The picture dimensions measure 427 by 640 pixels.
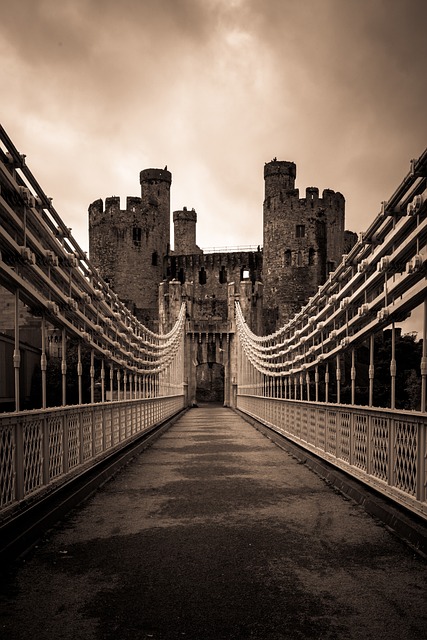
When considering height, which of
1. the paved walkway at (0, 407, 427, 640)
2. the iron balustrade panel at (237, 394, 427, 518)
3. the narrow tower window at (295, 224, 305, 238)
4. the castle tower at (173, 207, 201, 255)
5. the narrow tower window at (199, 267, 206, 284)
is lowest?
the paved walkway at (0, 407, 427, 640)

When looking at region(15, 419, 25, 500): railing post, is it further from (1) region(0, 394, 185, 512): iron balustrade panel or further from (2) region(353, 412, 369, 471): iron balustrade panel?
(2) region(353, 412, 369, 471): iron balustrade panel

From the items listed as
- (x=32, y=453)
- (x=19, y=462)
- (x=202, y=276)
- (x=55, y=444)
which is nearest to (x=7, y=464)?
(x=19, y=462)

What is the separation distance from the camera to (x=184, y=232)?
6800 cm

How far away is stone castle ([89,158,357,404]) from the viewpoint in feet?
168

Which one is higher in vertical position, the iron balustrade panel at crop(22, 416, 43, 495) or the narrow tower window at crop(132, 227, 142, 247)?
the narrow tower window at crop(132, 227, 142, 247)

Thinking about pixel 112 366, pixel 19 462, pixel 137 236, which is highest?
pixel 137 236

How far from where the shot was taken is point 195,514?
559cm

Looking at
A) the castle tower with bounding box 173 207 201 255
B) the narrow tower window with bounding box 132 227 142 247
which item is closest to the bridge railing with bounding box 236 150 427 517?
the narrow tower window with bounding box 132 227 142 247

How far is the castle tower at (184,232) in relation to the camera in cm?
6800

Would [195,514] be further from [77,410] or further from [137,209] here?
[137,209]

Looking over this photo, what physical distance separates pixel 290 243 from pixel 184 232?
17411mm

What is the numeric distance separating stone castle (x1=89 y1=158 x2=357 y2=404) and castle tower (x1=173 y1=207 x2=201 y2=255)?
0.40 metres

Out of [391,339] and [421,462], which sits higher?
[391,339]

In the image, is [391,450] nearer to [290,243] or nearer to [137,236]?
[290,243]
